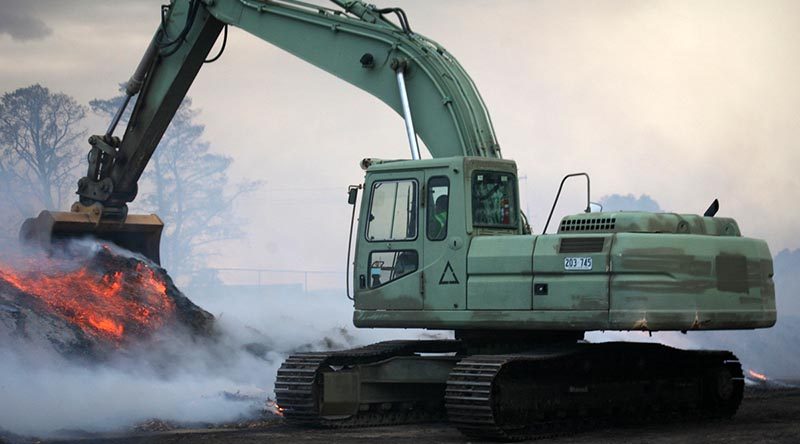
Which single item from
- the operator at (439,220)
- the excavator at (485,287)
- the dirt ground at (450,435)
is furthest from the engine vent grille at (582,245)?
the dirt ground at (450,435)

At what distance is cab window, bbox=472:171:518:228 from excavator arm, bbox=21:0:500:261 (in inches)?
41.5

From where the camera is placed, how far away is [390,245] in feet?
53.7

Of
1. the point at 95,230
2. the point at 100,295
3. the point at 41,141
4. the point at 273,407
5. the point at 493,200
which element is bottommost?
the point at 273,407

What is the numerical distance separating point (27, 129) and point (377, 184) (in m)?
20.9

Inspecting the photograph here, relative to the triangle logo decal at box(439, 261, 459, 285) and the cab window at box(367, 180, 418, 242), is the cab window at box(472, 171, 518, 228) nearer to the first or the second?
the triangle logo decal at box(439, 261, 459, 285)

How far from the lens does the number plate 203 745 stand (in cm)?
1505

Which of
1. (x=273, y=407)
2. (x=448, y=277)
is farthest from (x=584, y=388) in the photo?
(x=273, y=407)

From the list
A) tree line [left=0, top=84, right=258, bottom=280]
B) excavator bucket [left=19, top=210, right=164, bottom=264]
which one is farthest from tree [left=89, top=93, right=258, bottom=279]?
excavator bucket [left=19, top=210, right=164, bottom=264]

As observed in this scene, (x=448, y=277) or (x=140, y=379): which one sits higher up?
(x=448, y=277)

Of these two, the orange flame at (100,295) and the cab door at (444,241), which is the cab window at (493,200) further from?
the orange flame at (100,295)

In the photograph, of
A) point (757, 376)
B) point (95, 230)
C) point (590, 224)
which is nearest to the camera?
point (590, 224)

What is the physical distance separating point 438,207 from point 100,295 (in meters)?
8.18

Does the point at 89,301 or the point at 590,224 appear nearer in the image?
the point at 590,224

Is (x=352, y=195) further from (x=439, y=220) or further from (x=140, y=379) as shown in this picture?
(x=140, y=379)
